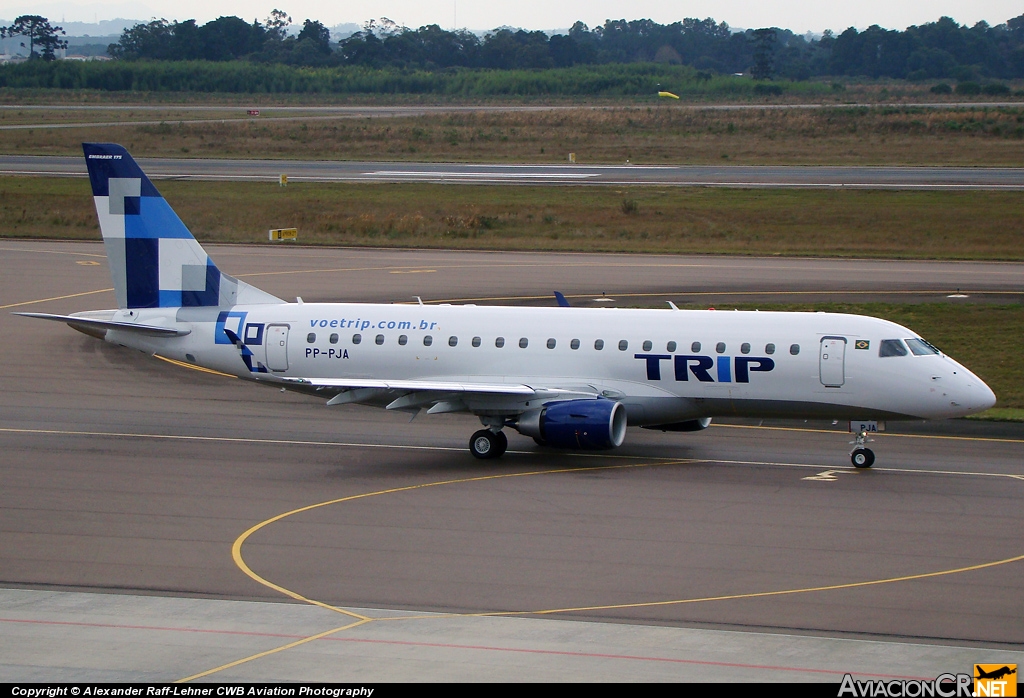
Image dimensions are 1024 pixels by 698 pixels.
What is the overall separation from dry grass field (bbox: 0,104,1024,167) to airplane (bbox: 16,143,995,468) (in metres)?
78.1

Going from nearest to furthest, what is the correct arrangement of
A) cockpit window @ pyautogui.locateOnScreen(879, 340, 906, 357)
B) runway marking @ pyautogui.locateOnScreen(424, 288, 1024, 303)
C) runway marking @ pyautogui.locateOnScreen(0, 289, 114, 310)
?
cockpit window @ pyautogui.locateOnScreen(879, 340, 906, 357)
runway marking @ pyautogui.locateOnScreen(0, 289, 114, 310)
runway marking @ pyautogui.locateOnScreen(424, 288, 1024, 303)

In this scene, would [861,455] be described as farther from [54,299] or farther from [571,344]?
[54,299]

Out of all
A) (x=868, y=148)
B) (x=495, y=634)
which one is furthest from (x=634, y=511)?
(x=868, y=148)

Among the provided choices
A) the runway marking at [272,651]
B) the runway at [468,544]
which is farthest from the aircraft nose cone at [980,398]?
the runway marking at [272,651]

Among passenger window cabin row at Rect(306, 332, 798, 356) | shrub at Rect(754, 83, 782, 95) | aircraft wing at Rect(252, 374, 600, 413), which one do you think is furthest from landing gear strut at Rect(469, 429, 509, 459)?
shrub at Rect(754, 83, 782, 95)

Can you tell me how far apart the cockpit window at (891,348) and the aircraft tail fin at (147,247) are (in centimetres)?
1762

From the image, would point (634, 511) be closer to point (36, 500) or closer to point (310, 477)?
point (310, 477)

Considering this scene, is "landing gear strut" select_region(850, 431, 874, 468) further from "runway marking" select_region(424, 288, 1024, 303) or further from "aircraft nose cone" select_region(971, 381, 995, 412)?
"runway marking" select_region(424, 288, 1024, 303)

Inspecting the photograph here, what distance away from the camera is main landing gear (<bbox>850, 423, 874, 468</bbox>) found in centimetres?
3002

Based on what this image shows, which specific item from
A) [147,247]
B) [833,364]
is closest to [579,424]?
[833,364]

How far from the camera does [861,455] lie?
30.1 meters

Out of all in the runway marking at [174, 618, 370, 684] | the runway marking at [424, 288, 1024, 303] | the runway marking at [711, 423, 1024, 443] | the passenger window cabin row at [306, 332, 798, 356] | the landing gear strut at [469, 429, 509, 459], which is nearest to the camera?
the runway marking at [174, 618, 370, 684]

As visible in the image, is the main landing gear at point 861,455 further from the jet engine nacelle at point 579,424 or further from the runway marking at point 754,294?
the runway marking at point 754,294

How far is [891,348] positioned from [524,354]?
948 cm
